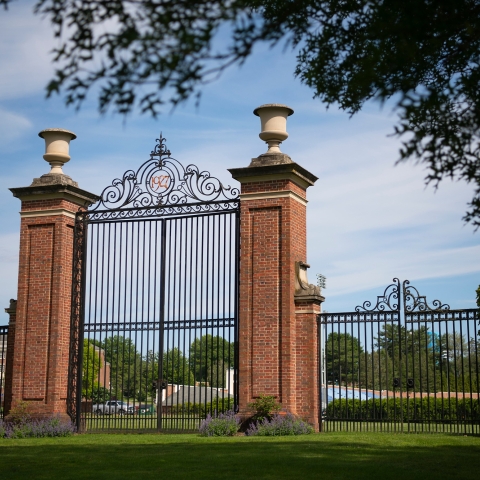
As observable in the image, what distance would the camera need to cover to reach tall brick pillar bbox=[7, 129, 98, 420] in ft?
51.6

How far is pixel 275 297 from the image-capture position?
1384 centimetres

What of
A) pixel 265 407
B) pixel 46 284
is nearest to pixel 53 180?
pixel 46 284

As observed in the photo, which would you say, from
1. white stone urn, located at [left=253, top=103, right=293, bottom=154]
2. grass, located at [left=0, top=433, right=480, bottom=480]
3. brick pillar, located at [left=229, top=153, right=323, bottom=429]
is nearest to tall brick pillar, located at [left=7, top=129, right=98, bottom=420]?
grass, located at [left=0, top=433, right=480, bottom=480]

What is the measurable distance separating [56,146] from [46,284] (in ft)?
10.2

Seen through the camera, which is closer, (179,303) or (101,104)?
(101,104)

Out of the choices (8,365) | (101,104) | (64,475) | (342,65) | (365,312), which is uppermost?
(342,65)

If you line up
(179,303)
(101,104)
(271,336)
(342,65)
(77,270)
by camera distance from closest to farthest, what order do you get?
(101,104) → (342,65) → (271,336) → (179,303) → (77,270)

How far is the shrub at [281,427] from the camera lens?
13.0 meters

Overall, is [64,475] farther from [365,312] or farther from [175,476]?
[365,312]

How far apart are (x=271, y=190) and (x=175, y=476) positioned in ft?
23.6

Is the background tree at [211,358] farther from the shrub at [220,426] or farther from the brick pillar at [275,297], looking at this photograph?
the shrub at [220,426]

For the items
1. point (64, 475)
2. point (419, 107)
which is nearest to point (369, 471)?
point (64, 475)

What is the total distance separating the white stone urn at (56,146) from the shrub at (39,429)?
5411mm

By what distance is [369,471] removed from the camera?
27.1 ft
